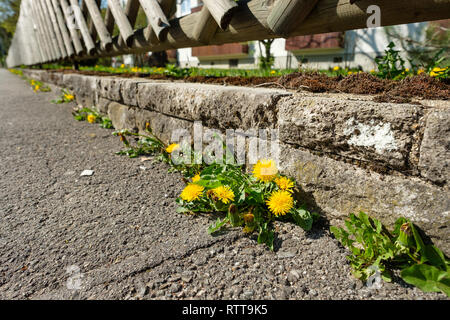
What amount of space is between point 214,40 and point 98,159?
1.31 m

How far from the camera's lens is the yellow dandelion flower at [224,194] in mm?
1327

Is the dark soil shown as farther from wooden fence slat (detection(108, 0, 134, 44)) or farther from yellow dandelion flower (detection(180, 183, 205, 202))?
wooden fence slat (detection(108, 0, 134, 44))

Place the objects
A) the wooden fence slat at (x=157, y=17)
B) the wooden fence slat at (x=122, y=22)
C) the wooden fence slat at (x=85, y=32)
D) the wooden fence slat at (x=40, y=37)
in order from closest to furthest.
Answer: the wooden fence slat at (x=157, y=17) → the wooden fence slat at (x=122, y=22) → the wooden fence slat at (x=85, y=32) → the wooden fence slat at (x=40, y=37)

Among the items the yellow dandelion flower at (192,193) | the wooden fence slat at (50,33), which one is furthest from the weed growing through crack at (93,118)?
the wooden fence slat at (50,33)

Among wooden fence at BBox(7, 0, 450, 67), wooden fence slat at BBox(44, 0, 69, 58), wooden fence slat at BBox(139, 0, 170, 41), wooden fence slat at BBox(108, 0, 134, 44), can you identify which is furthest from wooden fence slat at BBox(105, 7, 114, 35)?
wooden fence slat at BBox(44, 0, 69, 58)

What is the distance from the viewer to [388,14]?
1203 mm

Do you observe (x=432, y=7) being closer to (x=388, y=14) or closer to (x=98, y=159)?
(x=388, y=14)

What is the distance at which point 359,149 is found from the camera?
1125 mm

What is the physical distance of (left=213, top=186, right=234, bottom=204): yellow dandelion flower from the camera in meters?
1.33

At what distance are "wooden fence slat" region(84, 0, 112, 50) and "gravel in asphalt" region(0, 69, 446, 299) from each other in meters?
2.31

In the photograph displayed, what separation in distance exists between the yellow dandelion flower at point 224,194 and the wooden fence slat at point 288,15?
884mm

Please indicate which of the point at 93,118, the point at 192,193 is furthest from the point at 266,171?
the point at 93,118

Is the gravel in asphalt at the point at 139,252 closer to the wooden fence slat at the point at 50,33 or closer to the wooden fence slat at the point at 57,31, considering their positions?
the wooden fence slat at the point at 57,31
